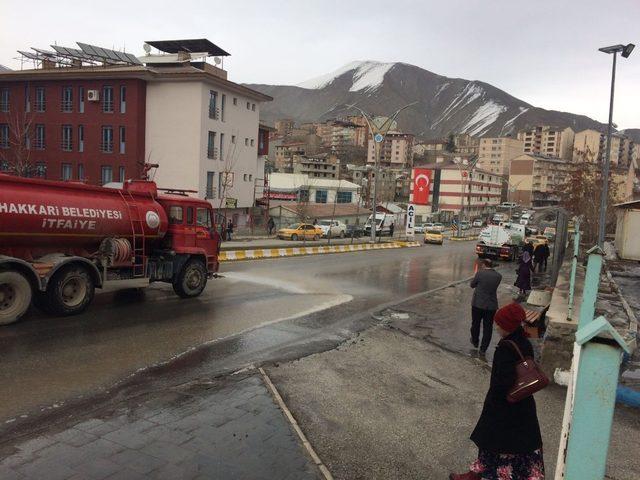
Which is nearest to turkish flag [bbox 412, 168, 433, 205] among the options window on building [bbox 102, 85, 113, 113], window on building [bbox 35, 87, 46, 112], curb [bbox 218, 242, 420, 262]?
curb [bbox 218, 242, 420, 262]

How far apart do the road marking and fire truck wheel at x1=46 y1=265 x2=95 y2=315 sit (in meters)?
4.88

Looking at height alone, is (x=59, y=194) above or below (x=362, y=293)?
above

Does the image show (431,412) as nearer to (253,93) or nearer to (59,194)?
(59,194)

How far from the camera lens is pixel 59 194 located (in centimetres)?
1006

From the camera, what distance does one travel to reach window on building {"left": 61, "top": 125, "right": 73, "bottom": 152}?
1811 inches

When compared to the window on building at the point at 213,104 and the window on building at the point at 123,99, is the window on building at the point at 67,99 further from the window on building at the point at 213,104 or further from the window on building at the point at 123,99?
the window on building at the point at 213,104

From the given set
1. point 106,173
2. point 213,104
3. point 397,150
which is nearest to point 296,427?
point 213,104

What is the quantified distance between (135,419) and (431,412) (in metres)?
3.42

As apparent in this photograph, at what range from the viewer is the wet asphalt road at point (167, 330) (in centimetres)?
667

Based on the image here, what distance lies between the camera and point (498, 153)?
603ft

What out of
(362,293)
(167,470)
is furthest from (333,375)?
(362,293)

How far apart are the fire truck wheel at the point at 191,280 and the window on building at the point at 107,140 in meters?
36.2

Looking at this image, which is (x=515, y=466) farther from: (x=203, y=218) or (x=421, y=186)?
(x=421, y=186)

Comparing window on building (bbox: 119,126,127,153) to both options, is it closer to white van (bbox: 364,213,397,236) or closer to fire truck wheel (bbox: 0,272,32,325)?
white van (bbox: 364,213,397,236)
